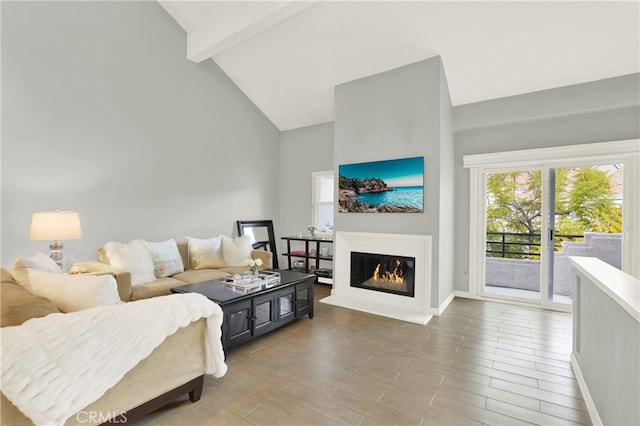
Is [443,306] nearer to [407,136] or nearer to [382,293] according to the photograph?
[382,293]

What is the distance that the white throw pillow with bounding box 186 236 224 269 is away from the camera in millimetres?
4373

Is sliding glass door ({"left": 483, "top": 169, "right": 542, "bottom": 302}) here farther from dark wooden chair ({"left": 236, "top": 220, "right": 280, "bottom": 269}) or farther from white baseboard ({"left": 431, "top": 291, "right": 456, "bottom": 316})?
dark wooden chair ({"left": 236, "top": 220, "right": 280, "bottom": 269})

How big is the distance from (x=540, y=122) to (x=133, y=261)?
556cm

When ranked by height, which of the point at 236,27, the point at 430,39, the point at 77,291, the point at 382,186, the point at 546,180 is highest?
the point at 236,27

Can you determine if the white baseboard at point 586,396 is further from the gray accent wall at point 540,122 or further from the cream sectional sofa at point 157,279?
the cream sectional sofa at point 157,279

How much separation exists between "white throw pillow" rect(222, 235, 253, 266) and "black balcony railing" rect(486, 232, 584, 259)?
3705mm

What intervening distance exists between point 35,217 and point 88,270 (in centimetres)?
70

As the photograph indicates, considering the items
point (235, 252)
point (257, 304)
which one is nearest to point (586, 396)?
point (257, 304)

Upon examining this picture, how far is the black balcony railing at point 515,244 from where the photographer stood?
173 inches

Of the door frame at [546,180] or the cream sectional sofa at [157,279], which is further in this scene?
the door frame at [546,180]

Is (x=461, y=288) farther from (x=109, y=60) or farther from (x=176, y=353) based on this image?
(x=109, y=60)

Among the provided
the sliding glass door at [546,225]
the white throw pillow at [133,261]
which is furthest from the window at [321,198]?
the white throw pillow at [133,261]

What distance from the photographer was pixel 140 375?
177cm

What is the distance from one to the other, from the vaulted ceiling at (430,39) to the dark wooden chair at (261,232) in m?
2.62
